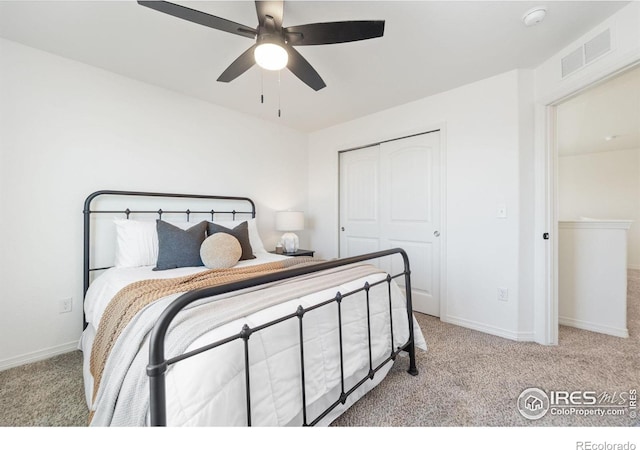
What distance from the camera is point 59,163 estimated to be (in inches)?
84.8

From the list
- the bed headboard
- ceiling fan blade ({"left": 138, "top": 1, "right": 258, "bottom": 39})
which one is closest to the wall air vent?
ceiling fan blade ({"left": 138, "top": 1, "right": 258, "bottom": 39})

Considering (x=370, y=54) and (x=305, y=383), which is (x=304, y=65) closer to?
(x=370, y=54)

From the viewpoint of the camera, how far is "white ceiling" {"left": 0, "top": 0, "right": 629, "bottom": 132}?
1.67 meters

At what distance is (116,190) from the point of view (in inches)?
95.0

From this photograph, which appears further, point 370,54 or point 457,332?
point 457,332

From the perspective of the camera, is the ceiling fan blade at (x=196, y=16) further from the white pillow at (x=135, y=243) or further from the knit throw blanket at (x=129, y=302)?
the white pillow at (x=135, y=243)

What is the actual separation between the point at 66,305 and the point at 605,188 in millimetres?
8169

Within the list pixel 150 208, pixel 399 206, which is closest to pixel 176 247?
pixel 150 208

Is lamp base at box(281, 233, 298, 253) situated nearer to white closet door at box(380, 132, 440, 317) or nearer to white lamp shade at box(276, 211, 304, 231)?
white lamp shade at box(276, 211, 304, 231)

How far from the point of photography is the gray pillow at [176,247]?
211 cm

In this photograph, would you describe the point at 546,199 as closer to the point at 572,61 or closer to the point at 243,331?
the point at 572,61

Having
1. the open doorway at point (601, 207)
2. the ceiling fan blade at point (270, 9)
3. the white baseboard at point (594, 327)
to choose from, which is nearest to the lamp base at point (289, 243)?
the ceiling fan blade at point (270, 9)
